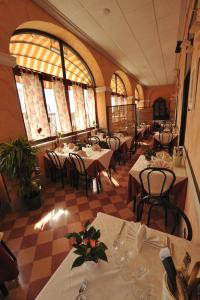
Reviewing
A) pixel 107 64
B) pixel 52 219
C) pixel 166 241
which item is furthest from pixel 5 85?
pixel 107 64

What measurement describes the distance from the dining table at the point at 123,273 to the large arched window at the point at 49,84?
118 inches

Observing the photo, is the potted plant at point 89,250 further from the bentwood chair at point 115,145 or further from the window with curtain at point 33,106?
the bentwood chair at point 115,145

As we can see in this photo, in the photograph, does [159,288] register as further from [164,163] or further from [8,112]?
[8,112]

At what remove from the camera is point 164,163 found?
2121 mm

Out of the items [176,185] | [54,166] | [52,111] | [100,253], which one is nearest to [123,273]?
[100,253]

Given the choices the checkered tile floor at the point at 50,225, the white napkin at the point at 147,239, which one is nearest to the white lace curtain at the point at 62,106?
the checkered tile floor at the point at 50,225

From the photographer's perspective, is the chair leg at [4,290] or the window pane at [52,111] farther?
the window pane at [52,111]

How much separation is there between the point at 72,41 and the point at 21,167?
11.7 feet

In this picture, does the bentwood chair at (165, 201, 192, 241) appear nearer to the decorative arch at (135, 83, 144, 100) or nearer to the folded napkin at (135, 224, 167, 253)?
the folded napkin at (135, 224, 167, 253)

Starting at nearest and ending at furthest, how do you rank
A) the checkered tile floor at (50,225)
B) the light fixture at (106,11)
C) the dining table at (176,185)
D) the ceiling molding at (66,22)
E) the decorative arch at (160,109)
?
the checkered tile floor at (50,225), the dining table at (176,185), the ceiling molding at (66,22), the light fixture at (106,11), the decorative arch at (160,109)

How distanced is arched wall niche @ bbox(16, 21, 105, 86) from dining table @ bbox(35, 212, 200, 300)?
3488 millimetres

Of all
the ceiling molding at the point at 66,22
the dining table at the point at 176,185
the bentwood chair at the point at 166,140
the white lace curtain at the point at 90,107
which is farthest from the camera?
the white lace curtain at the point at 90,107

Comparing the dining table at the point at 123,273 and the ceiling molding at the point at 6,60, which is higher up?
the ceiling molding at the point at 6,60

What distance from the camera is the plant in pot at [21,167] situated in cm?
223
